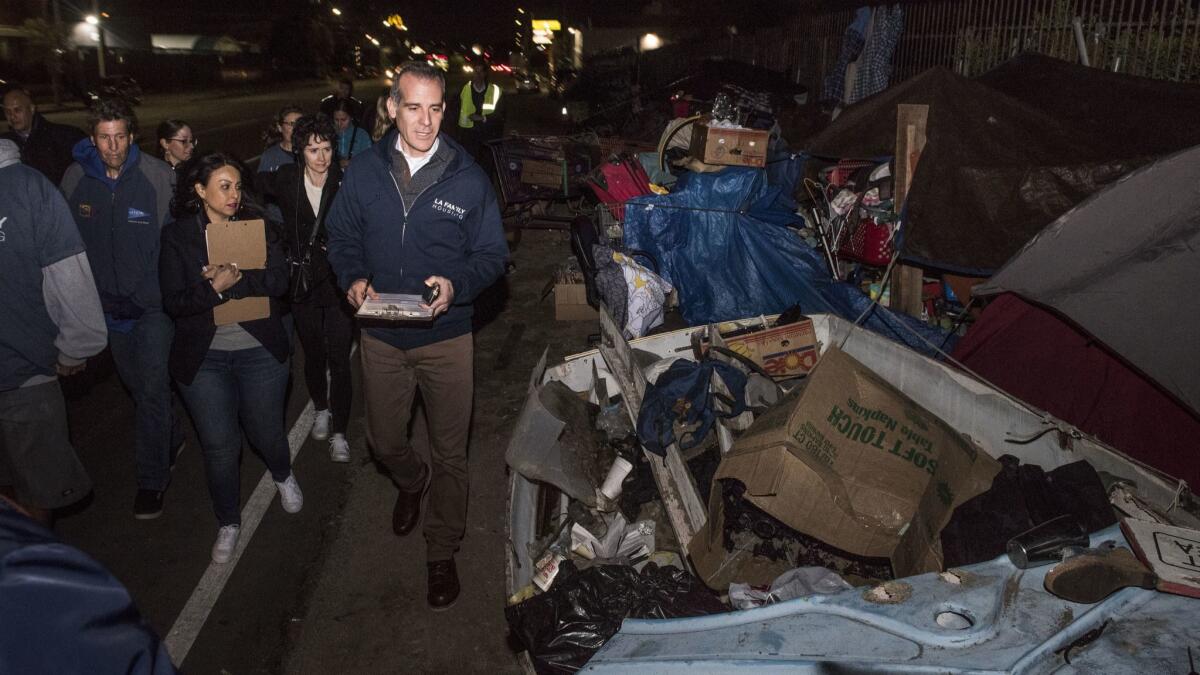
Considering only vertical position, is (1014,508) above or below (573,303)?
above

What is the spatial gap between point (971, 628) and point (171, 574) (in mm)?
3981

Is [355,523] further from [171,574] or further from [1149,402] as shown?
[1149,402]

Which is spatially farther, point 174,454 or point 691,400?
point 174,454

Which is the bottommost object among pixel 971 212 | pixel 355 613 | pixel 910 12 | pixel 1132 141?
pixel 355 613

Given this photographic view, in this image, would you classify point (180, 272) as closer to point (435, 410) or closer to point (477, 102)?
point (435, 410)

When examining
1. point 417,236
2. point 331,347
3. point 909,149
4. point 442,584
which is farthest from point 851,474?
point 909,149

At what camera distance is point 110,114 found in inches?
164

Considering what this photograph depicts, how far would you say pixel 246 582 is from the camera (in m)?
4.07

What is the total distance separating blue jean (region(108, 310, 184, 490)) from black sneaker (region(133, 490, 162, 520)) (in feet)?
0.14

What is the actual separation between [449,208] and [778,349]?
7.97ft

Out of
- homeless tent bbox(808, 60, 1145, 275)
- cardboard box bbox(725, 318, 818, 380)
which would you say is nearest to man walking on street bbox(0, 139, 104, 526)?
cardboard box bbox(725, 318, 818, 380)

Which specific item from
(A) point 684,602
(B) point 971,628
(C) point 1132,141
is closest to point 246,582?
(A) point 684,602

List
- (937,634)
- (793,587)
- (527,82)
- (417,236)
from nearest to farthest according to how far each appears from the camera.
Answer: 1. (937,634)
2. (793,587)
3. (417,236)
4. (527,82)

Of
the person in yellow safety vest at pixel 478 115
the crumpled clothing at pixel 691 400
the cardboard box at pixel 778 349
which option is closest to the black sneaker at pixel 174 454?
the crumpled clothing at pixel 691 400
